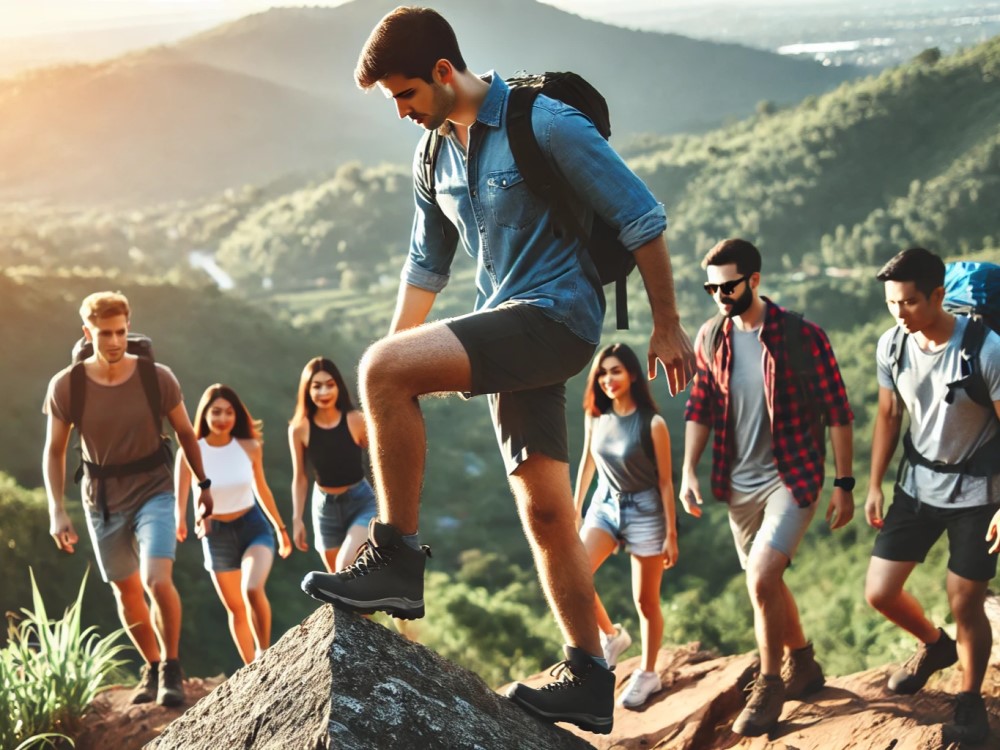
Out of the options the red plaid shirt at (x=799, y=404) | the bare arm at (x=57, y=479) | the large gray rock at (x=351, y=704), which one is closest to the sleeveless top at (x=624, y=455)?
the red plaid shirt at (x=799, y=404)

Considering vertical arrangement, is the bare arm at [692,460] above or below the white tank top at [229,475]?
below

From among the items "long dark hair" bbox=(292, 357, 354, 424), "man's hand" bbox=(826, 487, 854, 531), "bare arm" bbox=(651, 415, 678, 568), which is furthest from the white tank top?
"man's hand" bbox=(826, 487, 854, 531)

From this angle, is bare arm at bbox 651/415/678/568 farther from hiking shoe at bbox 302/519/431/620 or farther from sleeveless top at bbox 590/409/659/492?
hiking shoe at bbox 302/519/431/620

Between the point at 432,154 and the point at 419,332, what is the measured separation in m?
0.61

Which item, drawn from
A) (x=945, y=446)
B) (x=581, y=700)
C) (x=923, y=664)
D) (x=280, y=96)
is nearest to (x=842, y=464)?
(x=945, y=446)

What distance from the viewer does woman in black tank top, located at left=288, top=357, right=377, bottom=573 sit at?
234 inches

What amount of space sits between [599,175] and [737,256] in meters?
1.95

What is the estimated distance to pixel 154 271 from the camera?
63.8m

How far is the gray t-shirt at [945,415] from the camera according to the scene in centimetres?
430

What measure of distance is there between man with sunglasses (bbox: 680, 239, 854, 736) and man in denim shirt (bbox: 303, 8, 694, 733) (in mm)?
1698

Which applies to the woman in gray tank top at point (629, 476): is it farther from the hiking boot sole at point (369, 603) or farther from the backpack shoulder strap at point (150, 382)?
the hiking boot sole at point (369, 603)

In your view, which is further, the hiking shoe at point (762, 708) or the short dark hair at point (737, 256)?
the hiking shoe at point (762, 708)

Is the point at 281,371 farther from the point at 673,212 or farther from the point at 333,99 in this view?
the point at 333,99

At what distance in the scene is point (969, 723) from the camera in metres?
4.41
